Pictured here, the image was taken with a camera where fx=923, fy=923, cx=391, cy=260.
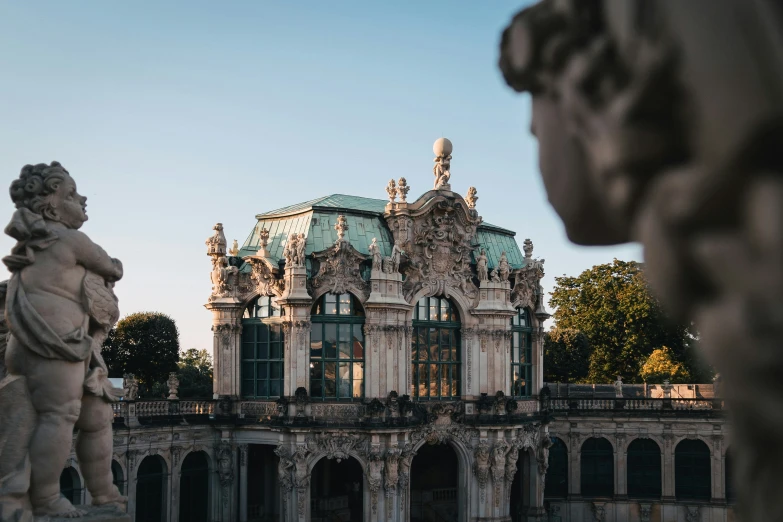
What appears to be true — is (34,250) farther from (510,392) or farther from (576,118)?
(510,392)

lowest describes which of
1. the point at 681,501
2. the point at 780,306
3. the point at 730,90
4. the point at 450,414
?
the point at 681,501

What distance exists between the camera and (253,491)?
43125 mm

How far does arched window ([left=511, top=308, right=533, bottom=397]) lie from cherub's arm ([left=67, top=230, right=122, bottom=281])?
34969 mm

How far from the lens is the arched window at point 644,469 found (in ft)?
159

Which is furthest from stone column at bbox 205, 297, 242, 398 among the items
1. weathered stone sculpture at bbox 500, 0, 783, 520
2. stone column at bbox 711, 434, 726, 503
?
weathered stone sculpture at bbox 500, 0, 783, 520

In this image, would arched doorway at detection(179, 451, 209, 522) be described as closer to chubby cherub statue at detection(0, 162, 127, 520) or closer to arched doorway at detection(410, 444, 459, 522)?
arched doorway at detection(410, 444, 459, 522)

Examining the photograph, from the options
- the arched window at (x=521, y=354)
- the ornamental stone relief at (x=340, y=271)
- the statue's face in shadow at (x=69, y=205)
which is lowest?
the arched window at (x=521, y=354)

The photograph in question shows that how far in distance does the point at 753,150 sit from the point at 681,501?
49.2 meters

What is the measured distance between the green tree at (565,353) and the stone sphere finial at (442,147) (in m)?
26.6

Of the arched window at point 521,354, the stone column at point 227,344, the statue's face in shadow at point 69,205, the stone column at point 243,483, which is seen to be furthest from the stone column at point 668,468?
the statue's face in shadow at point 69,205

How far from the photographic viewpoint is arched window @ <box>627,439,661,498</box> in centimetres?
4850

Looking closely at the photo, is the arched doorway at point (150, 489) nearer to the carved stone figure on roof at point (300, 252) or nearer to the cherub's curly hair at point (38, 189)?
the carved stone figure on roof at point (300, 252)

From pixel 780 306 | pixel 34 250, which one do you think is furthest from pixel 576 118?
pixel 34 250

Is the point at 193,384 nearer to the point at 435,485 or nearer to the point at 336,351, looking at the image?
the point at 435,485
